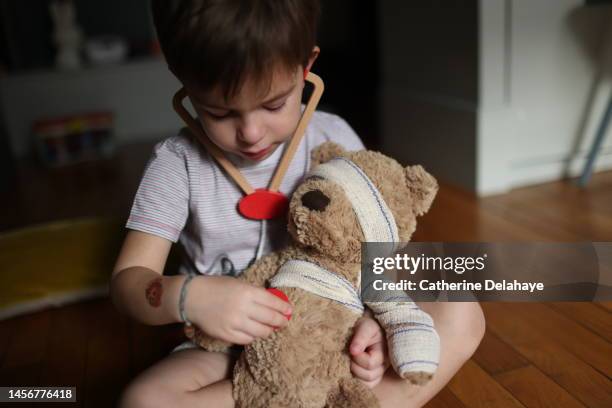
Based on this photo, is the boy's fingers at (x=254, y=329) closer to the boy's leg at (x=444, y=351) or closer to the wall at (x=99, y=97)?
the boy's leg at (x=444, y=351)

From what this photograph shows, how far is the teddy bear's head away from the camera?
0.54 m

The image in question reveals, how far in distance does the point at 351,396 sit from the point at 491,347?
284 mm

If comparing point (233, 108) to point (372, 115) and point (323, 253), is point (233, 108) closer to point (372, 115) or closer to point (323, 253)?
point (323, 253)

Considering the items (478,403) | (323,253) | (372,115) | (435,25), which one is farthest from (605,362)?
(372,115)

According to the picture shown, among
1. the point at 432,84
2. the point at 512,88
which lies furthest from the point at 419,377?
the point at 432,84

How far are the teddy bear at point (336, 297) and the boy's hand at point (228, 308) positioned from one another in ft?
0.12

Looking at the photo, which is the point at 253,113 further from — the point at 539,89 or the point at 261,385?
the point at 539,89

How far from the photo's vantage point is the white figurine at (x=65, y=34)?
2.46m

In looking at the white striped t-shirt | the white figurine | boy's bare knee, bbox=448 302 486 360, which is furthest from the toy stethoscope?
the white figurine

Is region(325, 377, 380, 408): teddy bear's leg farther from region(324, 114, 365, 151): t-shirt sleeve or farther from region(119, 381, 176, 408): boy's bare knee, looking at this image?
region(324, 114, 365, 151): t-shirt sleeve

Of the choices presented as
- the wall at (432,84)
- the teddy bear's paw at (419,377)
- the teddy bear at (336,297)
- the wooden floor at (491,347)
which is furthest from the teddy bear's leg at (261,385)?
the wall at (432,84)

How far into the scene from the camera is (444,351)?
612 mm

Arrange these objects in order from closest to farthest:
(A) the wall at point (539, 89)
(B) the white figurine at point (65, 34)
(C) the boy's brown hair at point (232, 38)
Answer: (C) the boy's brown hair at point (232, 38) < (A) the wall at point (539, 89) < (B) the white figurine at point (65, 34)

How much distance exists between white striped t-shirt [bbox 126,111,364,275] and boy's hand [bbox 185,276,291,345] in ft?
0.48
